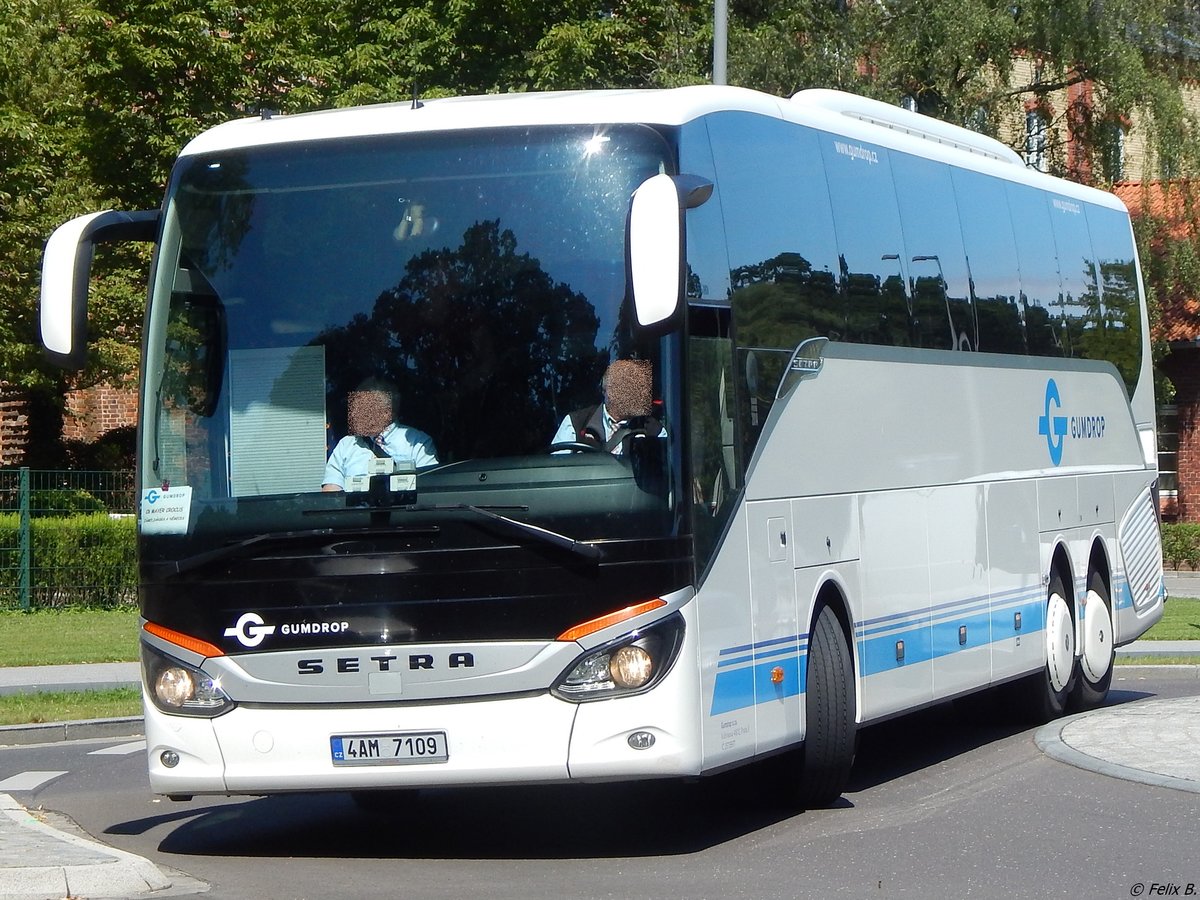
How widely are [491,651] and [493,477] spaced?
0.74m

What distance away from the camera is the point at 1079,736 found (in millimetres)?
12633

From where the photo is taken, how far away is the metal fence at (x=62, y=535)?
25500 mm

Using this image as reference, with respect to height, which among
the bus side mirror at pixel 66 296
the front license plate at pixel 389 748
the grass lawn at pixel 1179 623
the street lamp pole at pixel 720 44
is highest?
the street lamp pole at pixel 720 44

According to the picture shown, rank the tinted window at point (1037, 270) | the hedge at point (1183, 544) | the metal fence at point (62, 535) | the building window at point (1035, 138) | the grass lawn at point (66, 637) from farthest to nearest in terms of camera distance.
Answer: the hedge at point (1183, 544)
the building window at point (1035, 138)
the metal fence at point (62, 535)
the grass lawn at point (66, 637)
the tinted window at point (1037, 270)

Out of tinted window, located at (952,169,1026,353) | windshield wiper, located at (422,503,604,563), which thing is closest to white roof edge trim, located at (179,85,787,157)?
windshield wiper, located at (422,503,604,563)

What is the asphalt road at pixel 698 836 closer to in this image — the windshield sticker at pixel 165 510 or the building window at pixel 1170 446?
the windshield sticker at pixel 165 510

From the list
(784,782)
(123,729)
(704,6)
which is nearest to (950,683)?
(784,782)

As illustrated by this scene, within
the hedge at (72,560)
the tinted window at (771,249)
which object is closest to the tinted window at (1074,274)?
the tinted window at (771,249)

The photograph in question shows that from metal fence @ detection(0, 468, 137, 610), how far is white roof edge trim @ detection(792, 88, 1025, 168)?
567 inches

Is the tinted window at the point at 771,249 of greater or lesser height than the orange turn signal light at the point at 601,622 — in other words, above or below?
above

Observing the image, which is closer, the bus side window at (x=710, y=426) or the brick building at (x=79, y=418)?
the bus side window at (x=710, y=426)

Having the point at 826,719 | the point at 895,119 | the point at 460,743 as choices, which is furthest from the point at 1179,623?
the point at 460,743

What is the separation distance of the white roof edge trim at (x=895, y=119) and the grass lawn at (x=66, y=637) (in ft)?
33.9

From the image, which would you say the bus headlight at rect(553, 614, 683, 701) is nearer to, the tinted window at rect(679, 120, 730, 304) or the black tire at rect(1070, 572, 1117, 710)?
the tinted window at rect(679, 120, 730, 304)
